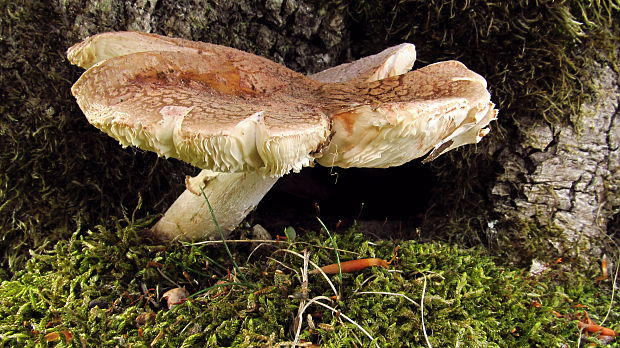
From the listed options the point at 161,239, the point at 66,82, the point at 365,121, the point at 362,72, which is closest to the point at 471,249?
the point at 362,72

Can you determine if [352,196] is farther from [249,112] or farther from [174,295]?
[249,112]

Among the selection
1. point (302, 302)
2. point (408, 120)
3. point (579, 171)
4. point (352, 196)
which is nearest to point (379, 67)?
point (408, 120)

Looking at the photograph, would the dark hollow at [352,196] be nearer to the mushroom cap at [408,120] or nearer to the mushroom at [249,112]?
the mushroom at [249,112]

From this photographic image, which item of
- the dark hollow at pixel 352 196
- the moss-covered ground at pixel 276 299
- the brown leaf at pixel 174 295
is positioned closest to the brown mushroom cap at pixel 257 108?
the moss-covered ground at pixel 276 299

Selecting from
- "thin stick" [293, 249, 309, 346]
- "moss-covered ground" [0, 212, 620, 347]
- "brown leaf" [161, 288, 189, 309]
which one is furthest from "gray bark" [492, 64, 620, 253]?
"brown leaf" [161, 288, 189, 309]

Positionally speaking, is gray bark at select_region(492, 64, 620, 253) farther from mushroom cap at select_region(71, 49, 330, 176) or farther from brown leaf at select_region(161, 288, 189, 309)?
brown leaf at select_region(161, 288, 189, 309)

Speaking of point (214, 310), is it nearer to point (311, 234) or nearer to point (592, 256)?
point (311, 234)
